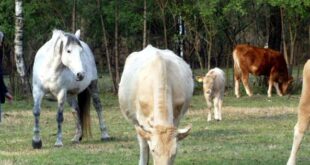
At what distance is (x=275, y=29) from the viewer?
30.0 meters

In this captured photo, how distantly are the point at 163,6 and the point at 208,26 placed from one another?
179cm

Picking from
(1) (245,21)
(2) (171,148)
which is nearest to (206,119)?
(2) (171,148)

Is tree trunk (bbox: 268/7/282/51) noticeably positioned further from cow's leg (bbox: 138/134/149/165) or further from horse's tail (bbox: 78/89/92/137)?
cow's leg (bbox: 138/134/149/165)

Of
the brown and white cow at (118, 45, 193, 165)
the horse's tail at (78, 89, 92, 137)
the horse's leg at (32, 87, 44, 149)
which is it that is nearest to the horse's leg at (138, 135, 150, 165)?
the brown and white cow at (118, 45, 193, 165)

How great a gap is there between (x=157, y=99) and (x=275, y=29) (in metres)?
22.0

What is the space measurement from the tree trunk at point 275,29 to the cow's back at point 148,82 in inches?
774

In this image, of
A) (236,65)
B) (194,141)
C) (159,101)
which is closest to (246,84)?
(236,65)

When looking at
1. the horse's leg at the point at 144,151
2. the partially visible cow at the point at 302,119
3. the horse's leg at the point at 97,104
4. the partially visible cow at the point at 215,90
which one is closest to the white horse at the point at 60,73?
the horse's leg at the point at 97,104

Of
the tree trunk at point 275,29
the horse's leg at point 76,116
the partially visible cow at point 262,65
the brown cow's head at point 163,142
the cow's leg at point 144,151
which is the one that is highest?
the brown cow's head at point 163,142

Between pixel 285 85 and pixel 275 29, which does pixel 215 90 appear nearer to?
pixel 285 85

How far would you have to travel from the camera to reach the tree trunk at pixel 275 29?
2964 centimetres

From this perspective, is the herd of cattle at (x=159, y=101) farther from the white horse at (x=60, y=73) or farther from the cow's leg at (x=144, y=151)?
the white horse at (x=60, y=73)

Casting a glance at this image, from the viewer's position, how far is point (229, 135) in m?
14.5

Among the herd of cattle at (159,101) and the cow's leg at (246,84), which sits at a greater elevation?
the herd of cattle at (159,101)
